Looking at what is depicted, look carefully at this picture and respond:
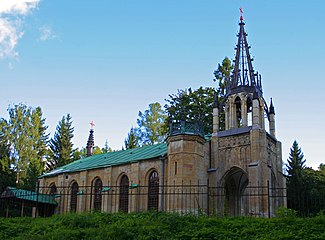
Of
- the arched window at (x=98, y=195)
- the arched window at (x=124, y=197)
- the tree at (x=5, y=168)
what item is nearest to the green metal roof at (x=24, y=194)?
the arched window at (x=98, y=195)

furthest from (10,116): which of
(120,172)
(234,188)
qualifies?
(234,188)

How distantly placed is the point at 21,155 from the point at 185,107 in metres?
19.3

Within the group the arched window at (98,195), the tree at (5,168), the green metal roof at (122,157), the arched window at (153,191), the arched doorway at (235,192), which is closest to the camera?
the arched window at (153,191)

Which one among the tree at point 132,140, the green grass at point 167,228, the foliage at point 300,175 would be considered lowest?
the green grass at point 167,228

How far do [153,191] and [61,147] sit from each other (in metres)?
28.4

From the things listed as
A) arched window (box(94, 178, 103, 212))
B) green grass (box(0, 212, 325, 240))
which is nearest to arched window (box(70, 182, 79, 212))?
arched window (box(94, 178, 103, 212))

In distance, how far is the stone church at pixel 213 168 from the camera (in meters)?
24.1

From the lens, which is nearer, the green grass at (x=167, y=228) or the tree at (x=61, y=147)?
the green grass at (x=167, y=228)

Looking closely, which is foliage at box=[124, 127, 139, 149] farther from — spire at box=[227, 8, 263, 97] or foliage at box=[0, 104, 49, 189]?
spire at box=[227, 8, 263, 97]

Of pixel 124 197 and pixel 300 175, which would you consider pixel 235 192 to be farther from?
pixel 300 175

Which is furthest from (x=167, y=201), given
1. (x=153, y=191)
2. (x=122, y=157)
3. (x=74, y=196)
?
(x=74, y=196)

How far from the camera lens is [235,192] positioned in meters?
29.0

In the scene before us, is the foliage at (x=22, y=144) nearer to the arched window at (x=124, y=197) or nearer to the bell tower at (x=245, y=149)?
the arched window at (x=124, y=197)

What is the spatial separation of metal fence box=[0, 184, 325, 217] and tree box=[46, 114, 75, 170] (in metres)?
14.5
